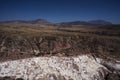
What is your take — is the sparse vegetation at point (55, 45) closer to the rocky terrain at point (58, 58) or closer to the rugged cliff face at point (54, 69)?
the rocky terrain at point (58, 58)

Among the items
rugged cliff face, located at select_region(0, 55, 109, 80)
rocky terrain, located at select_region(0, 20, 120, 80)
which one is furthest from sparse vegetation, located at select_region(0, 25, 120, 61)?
rugged cliff face, located at select_region(0, 55, 109, 80)

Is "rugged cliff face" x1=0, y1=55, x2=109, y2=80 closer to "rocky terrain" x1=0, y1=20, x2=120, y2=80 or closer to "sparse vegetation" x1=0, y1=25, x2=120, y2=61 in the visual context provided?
"rocky terrain" x1=0, y1=20, x2=120, y2=80

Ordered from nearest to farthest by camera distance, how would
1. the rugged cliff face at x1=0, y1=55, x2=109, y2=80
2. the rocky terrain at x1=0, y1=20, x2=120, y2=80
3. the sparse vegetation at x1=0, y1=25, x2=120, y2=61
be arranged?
the rugged cliff face at x1=0, y1=55, x2=109, y2=80, the rocky terrain at x1=0, y1=20, x2=120, y2=80, the sparse vegetation at x1=0, y1=25, x2=120, y2=61

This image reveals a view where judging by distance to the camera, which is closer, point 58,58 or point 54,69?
point 54,69

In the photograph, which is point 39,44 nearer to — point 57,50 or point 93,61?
point 57,50

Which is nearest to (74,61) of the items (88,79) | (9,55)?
(88,79)

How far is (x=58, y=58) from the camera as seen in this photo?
32656mm

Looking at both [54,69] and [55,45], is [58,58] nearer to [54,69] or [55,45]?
[54,69]

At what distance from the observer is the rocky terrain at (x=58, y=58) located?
28453mm

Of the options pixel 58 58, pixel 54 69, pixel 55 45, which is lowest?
pixel 54 69

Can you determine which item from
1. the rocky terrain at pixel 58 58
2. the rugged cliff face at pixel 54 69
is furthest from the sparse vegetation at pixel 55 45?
the rugged cliff face at pixel 54 69

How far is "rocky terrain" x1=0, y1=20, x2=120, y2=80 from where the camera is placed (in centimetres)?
2845

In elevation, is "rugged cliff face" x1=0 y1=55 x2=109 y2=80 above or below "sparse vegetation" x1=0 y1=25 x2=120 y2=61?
below

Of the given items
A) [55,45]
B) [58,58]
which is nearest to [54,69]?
[58,58]
